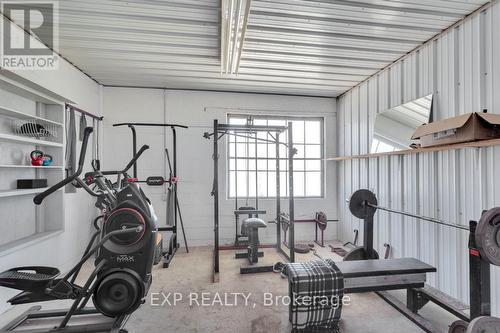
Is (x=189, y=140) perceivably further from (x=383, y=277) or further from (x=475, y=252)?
(x=475, y=252)

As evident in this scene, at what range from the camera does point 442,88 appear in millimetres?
2779

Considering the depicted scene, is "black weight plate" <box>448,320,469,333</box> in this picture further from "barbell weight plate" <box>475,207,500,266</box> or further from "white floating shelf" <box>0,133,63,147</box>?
"white floating shelf" <box>0,133,63,147</box>

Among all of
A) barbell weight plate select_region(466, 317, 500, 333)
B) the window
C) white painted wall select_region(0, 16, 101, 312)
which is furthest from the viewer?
the window

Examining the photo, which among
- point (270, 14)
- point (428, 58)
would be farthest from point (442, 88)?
point (270, 14)

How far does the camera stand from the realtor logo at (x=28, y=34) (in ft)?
7.79

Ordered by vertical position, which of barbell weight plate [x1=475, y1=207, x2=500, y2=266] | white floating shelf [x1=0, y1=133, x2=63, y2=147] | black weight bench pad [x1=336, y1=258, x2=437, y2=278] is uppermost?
white floating shelf [x1=0, y1=133, x2=63, y2=147]

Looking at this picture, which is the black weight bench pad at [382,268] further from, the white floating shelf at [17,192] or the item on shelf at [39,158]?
the item on shelf at [39,158]

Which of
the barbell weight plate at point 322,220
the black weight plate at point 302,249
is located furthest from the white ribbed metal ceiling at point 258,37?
the black weight plate at point 302,249

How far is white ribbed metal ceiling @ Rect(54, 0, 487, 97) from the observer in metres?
2.37

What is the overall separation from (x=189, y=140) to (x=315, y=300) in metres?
3.54

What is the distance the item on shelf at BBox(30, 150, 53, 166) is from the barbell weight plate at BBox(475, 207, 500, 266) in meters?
4.46

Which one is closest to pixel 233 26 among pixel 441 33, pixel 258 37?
pixel 258 37

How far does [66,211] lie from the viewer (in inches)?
135

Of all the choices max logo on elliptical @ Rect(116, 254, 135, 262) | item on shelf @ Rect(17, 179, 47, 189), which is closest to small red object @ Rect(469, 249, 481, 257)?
max logo on elliptical @ Rect(116, 254, 135, 262)
